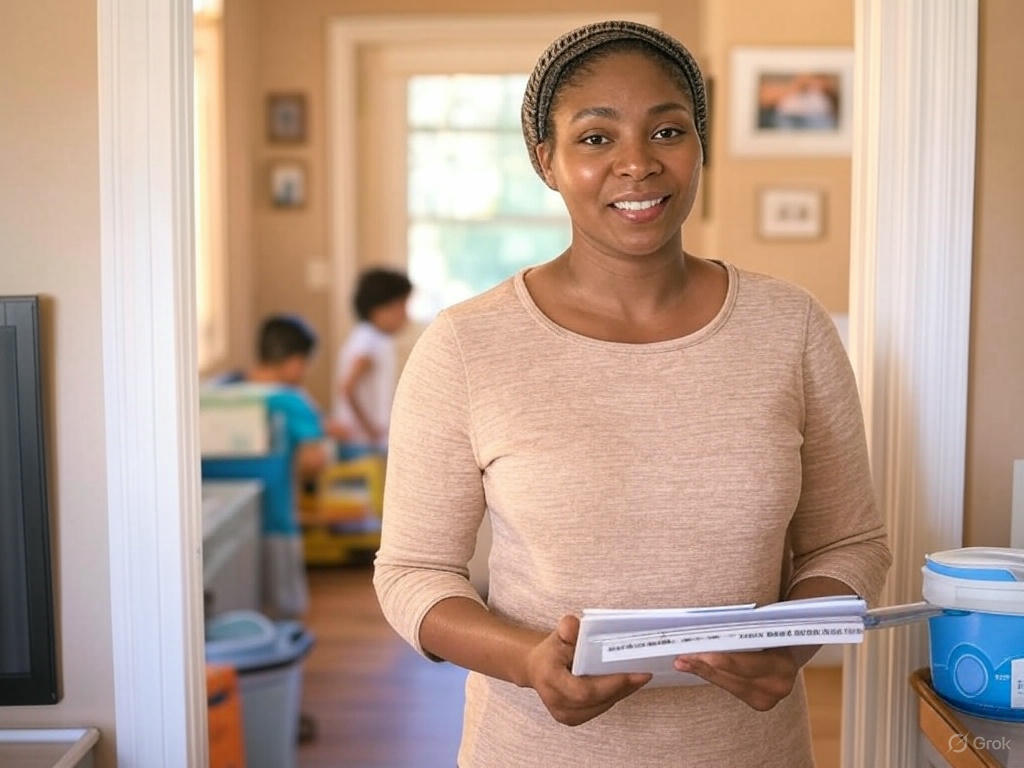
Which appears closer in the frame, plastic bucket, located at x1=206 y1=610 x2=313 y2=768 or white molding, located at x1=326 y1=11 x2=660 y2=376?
plastic bucket, located at x1=206 y1=610 x2=313 y2=768

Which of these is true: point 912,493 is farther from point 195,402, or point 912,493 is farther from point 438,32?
point 438,32

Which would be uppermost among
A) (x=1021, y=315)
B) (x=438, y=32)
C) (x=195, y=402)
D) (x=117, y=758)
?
(x=438, y=32)

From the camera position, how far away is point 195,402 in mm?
1840

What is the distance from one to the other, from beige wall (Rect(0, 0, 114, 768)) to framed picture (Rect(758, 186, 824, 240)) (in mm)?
2835

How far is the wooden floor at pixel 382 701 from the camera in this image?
3.53 meters

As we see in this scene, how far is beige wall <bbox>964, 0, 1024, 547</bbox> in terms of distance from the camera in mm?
1801

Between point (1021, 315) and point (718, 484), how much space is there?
2.21ft

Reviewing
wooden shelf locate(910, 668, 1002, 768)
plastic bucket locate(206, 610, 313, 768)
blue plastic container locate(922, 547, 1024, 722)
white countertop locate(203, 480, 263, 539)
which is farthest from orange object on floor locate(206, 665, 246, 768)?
blue plastic container locate(922, 547, 1024, 722)

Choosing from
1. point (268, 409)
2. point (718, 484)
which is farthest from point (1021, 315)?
point (268, 409)

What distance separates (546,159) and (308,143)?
4.83m

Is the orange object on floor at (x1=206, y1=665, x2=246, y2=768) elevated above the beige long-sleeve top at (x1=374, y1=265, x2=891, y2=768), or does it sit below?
below

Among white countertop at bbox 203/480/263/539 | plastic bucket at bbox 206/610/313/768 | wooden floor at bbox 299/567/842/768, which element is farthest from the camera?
white countertop at bbox 203/480/263/539

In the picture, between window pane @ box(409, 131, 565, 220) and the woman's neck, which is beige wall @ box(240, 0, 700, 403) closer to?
window pane @ box(409, 131, 565, 220)

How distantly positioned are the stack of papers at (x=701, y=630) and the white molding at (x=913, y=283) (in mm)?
611
